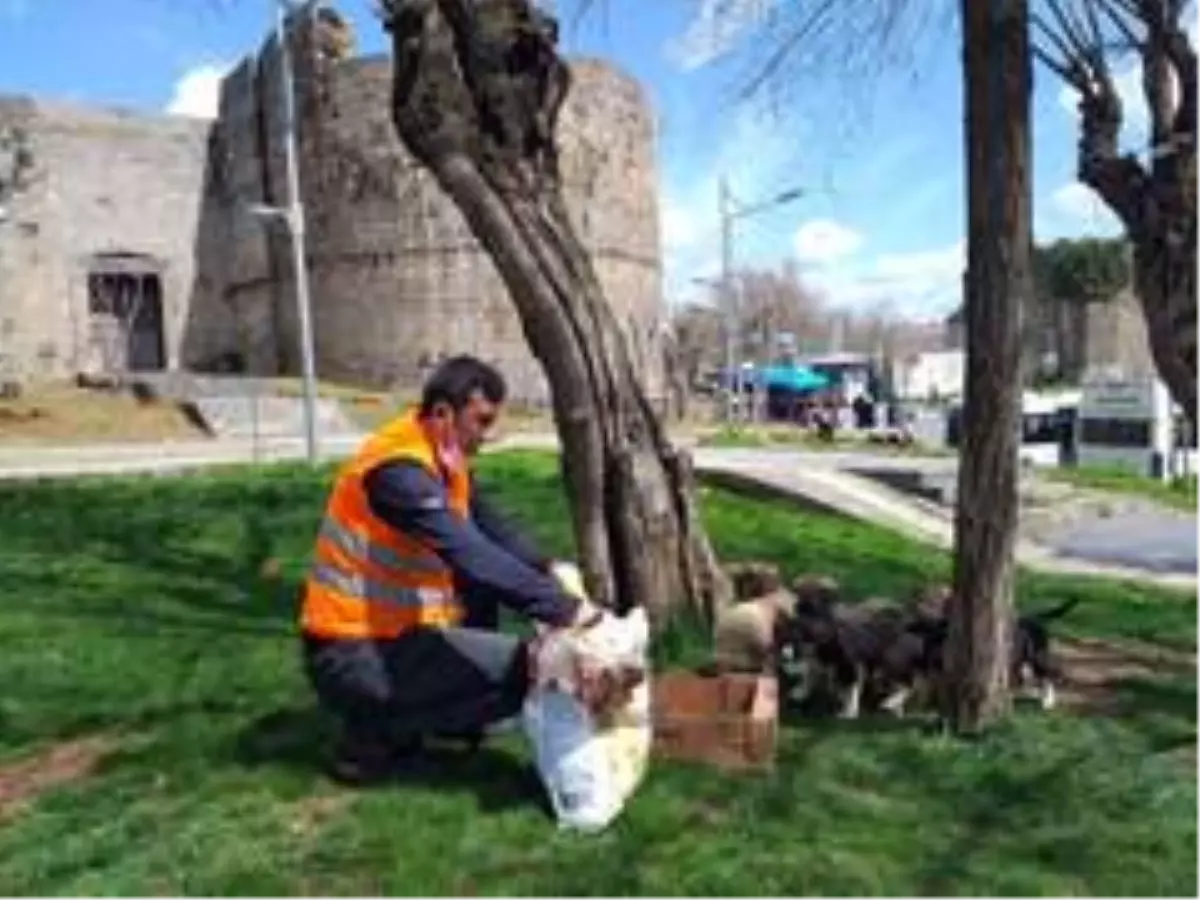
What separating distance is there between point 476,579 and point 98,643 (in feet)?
12.8

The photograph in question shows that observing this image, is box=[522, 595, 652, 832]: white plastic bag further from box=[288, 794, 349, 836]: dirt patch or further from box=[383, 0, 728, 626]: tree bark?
box=[383, 0, 728, 626]: tree bark

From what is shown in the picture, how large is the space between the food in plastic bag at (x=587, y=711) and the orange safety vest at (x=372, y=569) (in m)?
0.46

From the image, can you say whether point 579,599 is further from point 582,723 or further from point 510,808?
point 510,808

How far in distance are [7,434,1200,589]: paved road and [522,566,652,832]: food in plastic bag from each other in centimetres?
1454

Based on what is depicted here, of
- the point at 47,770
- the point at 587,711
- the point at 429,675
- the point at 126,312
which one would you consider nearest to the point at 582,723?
the point at 587,711

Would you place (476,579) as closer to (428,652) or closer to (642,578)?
(428,652)

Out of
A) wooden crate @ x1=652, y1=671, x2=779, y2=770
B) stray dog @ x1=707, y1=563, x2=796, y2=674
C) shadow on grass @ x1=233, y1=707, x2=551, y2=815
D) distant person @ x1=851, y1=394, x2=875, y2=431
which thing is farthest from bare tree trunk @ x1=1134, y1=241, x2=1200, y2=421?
distant person @ x1=851, y1=394, x2=875, y2=431

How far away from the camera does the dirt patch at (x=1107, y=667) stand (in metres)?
7.47

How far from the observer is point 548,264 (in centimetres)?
775

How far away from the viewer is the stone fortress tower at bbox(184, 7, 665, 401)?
48094 mm

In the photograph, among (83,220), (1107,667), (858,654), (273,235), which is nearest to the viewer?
(858,654)

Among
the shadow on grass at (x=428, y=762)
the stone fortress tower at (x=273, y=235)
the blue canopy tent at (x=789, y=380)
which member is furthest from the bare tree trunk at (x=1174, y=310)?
the blue canopy tent at (x=789, y=380)

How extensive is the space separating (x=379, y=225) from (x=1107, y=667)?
4141 cm

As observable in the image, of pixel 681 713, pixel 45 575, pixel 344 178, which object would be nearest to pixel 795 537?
pixel 45 575
